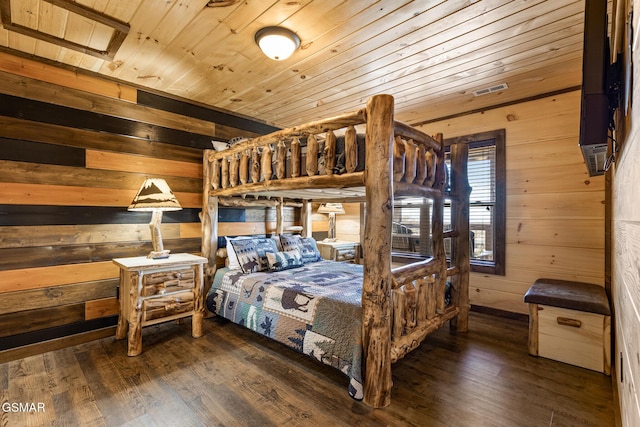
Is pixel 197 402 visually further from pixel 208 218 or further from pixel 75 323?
pixel 208 218

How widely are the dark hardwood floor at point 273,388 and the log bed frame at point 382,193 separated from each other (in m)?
0.24

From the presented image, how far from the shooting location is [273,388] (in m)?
1.88

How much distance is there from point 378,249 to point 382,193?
0.33m

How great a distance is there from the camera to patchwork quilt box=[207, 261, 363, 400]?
6.13 feet

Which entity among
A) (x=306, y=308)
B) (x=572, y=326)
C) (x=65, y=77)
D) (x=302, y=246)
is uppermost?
(x=65, y=77)

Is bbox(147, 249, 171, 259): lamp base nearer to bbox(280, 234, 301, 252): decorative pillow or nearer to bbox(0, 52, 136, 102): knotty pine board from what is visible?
bbox(280, 234, 301, 252): decorative pillow

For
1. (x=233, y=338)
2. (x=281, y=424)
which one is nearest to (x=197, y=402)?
(x=281, y=424)

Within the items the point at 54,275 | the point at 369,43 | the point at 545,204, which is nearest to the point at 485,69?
the point at 369,43

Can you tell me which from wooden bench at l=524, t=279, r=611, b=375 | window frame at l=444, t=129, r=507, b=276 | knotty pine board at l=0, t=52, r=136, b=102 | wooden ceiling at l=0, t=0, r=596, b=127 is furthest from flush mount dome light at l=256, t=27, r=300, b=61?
wooden bench at l=524, t=279, r=611, b=375

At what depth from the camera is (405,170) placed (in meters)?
2.00

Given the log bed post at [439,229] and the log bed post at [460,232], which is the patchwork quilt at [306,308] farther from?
the log bed post at [460,232]

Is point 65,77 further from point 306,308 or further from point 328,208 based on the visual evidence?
point 328,208

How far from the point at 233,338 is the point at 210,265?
0.87 metres

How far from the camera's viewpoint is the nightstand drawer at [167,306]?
7.86 feet
